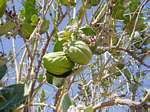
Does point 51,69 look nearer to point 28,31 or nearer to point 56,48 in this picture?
point 56,48

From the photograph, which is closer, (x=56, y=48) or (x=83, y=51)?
(x=83, y=51)

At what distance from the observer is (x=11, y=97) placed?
2.73ft

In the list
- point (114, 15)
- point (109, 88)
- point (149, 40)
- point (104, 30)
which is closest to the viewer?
point (104, 30)

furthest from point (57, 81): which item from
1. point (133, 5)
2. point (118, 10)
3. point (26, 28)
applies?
point (133, 5)

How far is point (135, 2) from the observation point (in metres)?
1.56

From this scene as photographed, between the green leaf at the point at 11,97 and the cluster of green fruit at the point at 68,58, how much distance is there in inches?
3.1

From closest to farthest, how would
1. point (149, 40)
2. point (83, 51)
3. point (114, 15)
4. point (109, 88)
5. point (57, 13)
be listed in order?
point (83, 51)
point (57, 13)
point (114, 15)
point (149, 40)
point (109, 88)

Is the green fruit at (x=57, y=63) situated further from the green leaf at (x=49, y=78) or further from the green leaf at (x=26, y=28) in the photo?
the green leaf at (x=26, y=28)

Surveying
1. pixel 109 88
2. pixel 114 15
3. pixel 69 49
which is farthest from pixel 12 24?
pixel 109 88

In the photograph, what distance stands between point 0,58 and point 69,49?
0.21 meters

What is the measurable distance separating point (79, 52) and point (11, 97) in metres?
0.18

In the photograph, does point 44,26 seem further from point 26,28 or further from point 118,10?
point 118,10

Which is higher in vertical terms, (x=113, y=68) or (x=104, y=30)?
(x=104, y=30)

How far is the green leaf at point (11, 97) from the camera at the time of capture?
817 mm
